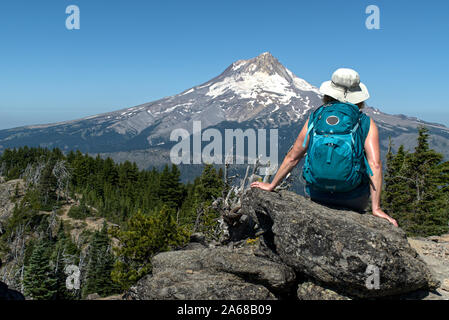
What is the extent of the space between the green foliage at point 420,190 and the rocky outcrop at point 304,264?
29075 millimetres

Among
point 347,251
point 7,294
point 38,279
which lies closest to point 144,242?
point 7,294

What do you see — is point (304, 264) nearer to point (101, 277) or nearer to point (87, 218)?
point (101, 277)

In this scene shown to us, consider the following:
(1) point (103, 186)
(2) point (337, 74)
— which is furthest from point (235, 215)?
(1) point (103, 186)

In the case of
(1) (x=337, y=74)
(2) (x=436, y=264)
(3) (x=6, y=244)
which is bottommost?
(3) (x=6, y=244)

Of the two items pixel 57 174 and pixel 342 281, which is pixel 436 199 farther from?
pixel 57 174

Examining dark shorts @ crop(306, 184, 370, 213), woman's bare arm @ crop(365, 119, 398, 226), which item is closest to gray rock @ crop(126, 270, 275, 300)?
dark shorts @ crop(306, 184, 370, 213)

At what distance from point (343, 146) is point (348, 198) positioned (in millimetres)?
1320

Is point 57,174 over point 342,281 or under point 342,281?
under

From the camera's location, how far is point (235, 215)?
1059 centimetres

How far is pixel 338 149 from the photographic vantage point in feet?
16.3

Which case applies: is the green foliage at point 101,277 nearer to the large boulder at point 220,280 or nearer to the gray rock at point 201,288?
the large boulder at point 220,280

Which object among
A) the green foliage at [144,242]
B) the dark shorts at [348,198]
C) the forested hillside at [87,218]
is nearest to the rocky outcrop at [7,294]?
the dark shorts at [348,198]

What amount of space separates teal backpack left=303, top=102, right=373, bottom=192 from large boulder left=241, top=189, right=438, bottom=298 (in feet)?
2.72

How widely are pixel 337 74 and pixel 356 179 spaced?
5.85 ft
